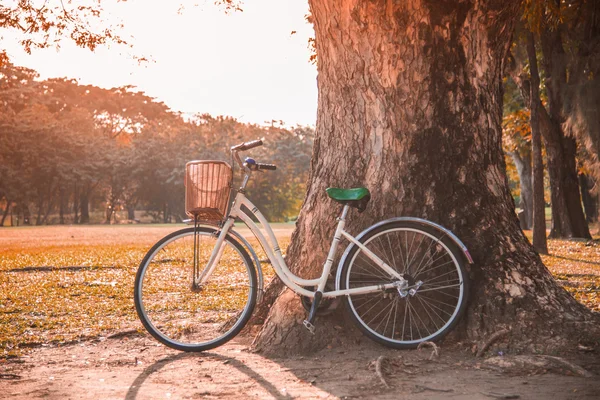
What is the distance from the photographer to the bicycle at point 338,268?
18.3 feet

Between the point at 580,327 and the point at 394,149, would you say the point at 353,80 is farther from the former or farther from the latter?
the point at 580,327

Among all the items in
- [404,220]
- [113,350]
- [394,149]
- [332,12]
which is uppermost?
[332,12]

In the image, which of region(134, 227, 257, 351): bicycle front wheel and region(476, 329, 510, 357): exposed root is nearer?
region(476, 329, 510, 357): exposed root

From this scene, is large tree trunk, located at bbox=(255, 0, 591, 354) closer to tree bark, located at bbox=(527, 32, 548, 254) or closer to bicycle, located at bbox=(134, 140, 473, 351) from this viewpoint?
bicycle, located at bbox=(134, 140, 473, 351)

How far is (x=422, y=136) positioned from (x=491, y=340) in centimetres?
159

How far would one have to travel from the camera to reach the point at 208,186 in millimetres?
5602

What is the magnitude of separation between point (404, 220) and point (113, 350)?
2469mm

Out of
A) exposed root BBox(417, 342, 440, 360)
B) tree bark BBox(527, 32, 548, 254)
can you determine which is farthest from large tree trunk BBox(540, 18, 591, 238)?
exposed root BBox(417, 342, 440, 360)

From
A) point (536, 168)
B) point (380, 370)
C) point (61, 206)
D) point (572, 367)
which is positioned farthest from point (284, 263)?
point (61, 206)

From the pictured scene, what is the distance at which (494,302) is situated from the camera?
18.5ft

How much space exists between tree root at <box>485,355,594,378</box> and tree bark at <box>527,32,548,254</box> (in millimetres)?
11078

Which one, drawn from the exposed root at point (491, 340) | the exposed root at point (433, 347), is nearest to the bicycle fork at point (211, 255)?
the exposed root at point (433, 347)

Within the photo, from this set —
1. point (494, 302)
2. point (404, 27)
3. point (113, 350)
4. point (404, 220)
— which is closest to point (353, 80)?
point (404, 27)

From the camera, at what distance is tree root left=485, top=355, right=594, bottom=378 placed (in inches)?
195
